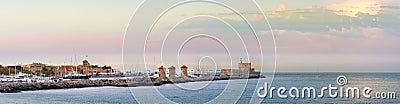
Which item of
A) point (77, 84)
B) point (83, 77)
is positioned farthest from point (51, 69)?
point (77, 84)

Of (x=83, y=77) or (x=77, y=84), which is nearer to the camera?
(x=77, y=84)

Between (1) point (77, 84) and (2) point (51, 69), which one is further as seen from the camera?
(2) point (51, 69)

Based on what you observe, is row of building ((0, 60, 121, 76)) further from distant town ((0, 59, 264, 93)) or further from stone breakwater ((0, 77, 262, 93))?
stone breakwater ((0, 77, 262, 93))

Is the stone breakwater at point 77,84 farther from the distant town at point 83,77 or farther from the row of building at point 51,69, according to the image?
the row of building at point 51,69

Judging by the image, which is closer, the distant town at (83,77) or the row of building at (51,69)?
the distant town at (83,77)

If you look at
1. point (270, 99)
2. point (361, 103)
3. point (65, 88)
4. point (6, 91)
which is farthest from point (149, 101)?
point (65, 88)

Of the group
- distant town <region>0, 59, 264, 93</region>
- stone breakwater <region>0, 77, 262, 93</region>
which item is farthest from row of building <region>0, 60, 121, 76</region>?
stone breakwater <region>0, 77, 262, 93</region>

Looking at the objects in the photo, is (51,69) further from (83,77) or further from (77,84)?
(77,84)

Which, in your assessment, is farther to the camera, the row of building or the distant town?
the row of building

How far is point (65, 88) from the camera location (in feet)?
226

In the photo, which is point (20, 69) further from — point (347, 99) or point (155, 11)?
point (155, 11)

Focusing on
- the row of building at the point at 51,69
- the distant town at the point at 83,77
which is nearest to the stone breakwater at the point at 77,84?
the distant town at the point at 83,77

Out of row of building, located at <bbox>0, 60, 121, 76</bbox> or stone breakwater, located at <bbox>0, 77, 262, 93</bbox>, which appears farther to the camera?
row of building, located at <bbox>0, 60, 121, 76</bbox>

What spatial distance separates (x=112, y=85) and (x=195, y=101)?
28290mm
